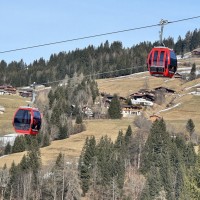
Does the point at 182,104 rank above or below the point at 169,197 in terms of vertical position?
above

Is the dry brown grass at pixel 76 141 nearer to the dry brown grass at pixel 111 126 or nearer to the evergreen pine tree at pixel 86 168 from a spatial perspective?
the dry brown grass at pixel 111 126

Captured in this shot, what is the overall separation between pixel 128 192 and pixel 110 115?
61.6 m

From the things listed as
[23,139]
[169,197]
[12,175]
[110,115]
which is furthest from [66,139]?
[169,197]

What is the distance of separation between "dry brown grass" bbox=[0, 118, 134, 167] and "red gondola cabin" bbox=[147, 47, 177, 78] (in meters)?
78.3

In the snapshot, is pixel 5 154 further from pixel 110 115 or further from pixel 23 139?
pixel 110 115

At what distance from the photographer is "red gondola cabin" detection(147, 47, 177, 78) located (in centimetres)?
2553

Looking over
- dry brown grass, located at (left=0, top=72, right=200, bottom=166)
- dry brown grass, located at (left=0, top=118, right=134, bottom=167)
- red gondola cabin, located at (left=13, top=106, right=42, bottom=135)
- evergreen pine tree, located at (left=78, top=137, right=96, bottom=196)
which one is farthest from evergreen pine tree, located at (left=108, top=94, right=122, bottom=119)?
red gondola cabin, located at (left=13, top=106, right=42, bottom=135)

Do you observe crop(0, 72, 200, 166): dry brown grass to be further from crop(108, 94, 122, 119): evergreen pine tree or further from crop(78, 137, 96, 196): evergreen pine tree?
crop(78, 137, 96, 196): evergreen pine tree

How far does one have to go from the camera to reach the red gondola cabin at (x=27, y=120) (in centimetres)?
3033

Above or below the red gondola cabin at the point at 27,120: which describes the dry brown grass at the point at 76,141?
below

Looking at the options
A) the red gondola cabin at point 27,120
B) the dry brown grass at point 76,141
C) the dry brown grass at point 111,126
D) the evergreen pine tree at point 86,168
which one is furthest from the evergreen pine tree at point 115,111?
the red gondola cabin at point 27,120

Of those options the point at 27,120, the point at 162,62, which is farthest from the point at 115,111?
the point at 162,62

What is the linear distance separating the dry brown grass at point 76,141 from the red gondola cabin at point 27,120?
237ft

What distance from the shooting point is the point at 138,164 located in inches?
3991
